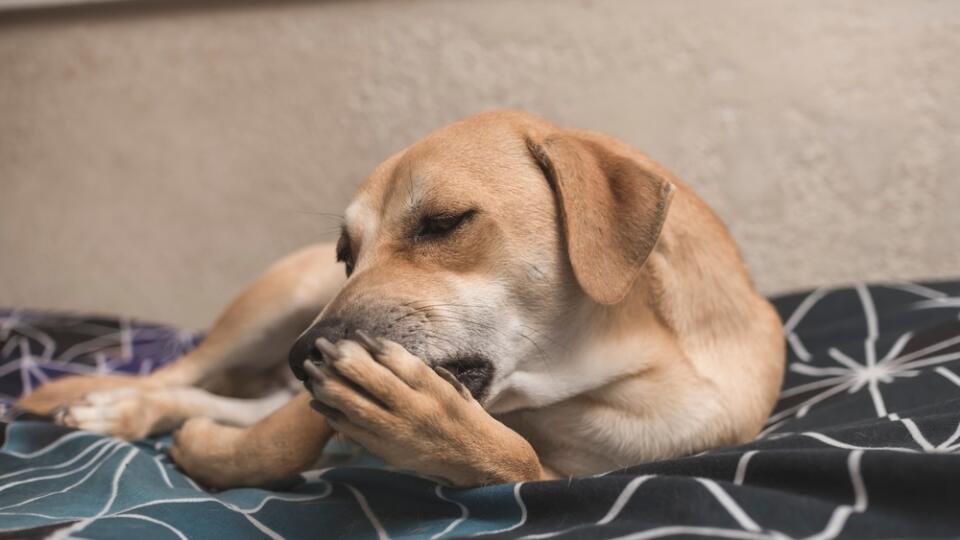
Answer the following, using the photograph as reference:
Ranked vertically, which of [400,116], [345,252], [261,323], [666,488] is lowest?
[261,323]

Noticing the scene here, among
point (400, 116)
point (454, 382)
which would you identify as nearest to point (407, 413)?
point (454, 382)

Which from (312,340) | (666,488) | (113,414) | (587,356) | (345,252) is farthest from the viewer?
(113,414)

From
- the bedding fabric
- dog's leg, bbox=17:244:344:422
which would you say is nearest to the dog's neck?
the bedding fabric

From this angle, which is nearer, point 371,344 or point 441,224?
point 371,344

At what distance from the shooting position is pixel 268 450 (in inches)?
56.1

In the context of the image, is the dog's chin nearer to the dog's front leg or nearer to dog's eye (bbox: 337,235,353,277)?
the dog's front leg

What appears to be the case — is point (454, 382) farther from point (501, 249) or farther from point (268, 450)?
point (268, 450)

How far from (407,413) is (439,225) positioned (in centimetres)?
38

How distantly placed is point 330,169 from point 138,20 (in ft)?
3.17

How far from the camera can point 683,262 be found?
150cm

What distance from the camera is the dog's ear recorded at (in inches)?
51.2

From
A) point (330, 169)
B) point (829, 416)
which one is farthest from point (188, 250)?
point (829, 416)

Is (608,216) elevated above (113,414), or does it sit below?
above

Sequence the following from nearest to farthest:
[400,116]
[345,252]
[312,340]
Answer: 1. [312,340]
2. [345,252]
3. [400,116]
